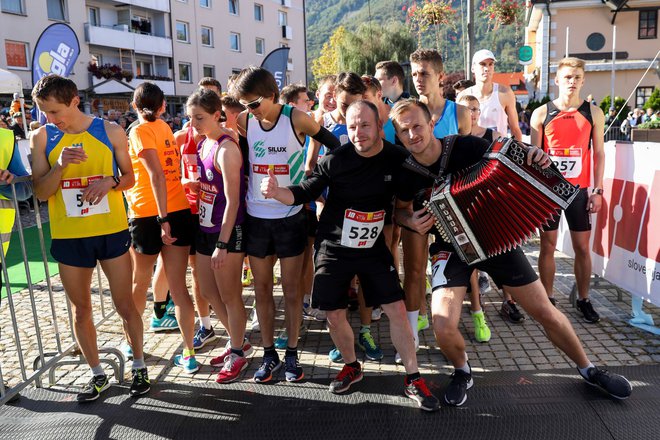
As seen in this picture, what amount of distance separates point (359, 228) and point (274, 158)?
0.86m

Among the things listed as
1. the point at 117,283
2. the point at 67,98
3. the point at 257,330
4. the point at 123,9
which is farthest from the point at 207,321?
the point at 123,9

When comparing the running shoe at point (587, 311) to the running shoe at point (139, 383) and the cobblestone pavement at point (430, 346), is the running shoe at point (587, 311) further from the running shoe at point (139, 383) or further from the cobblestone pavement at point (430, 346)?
the running shoe at point (139, 383)

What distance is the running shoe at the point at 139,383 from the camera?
12.7 feet

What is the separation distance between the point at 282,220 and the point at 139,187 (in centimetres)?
130

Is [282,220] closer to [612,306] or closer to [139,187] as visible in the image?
[139,187]

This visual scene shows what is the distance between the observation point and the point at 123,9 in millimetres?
35750

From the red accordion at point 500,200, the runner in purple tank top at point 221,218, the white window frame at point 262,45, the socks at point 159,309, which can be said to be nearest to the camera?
the red accordion at point 500,200

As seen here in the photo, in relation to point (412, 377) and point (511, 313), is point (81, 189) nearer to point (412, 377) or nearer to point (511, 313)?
point (412, 377)

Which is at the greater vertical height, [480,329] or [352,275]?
[352,275]

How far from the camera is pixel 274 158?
12.8 feet

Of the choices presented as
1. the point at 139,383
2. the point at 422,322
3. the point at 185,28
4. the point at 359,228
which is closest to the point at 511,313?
the point at 422,322

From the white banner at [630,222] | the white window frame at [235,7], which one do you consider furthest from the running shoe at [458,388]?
the white window frame at [235,7]

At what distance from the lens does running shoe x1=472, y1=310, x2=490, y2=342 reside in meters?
4.55

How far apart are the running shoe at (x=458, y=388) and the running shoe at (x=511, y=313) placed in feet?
4.78
